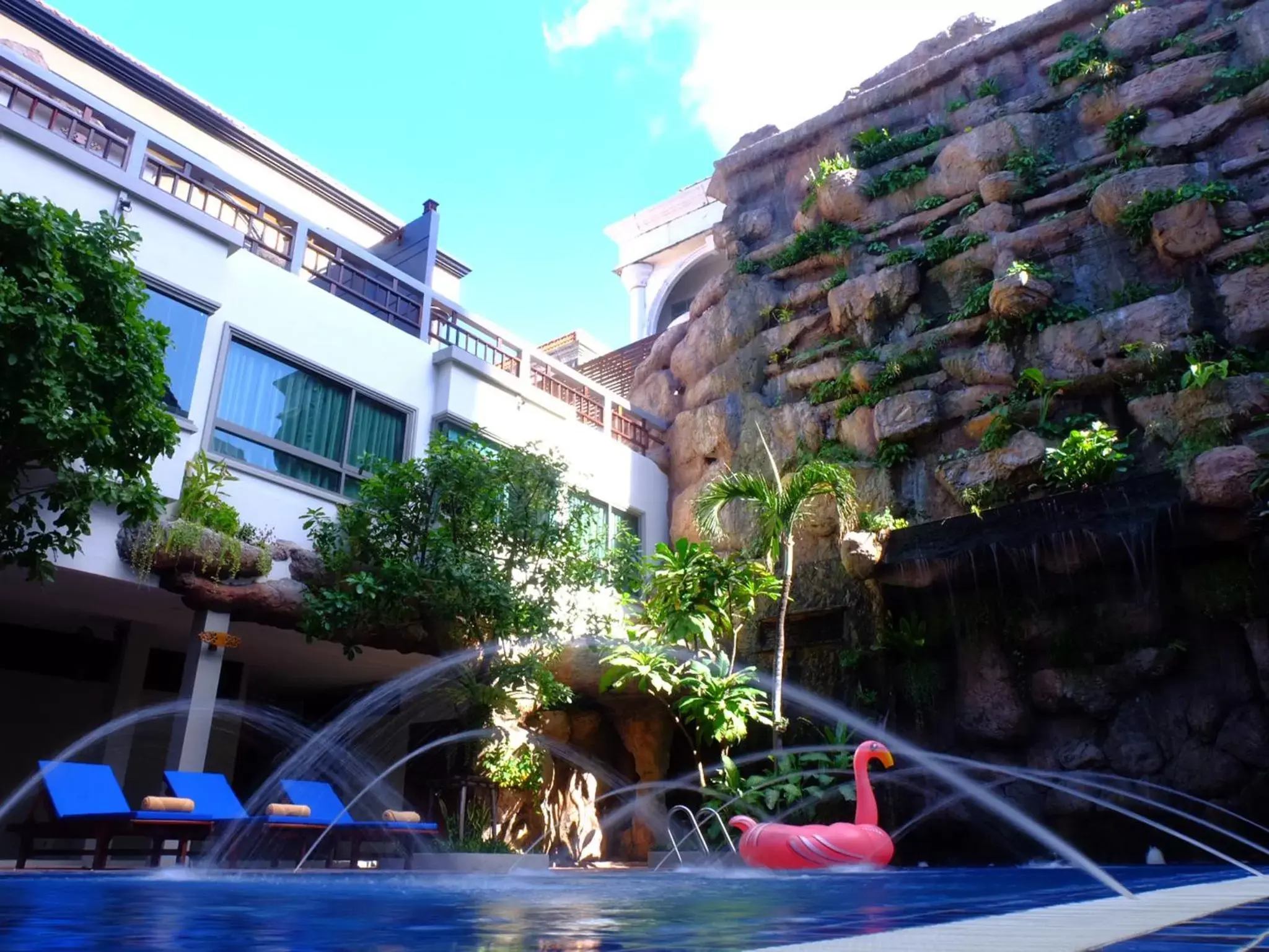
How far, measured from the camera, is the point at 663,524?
1755cm

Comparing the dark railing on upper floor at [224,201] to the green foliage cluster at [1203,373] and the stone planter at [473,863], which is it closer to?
the stone planter at [473,863]

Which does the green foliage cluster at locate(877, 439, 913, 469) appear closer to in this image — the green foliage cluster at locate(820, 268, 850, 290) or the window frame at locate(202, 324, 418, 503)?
the green foliage cluster at locate(820, 268, 850, 290)

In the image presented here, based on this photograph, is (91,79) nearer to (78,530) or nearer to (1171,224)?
(78,530)

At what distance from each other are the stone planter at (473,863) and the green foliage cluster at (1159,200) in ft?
40.7

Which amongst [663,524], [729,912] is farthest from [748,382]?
[729,912]

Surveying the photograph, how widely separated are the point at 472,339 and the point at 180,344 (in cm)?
518

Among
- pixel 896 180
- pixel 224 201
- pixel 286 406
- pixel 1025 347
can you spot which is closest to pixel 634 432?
pixel 896 180

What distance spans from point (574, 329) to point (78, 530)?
2027 centimetres

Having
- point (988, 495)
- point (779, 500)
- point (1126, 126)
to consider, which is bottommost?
point (779, 500)

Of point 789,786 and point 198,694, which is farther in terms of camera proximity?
point 789,786

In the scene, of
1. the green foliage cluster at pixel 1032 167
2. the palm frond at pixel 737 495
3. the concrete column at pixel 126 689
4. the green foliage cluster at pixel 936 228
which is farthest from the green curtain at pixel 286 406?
the green foliage cluster at pixel 1032 167

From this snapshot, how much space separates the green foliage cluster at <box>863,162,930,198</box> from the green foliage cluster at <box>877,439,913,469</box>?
17.5 feet

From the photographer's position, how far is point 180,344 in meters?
10.4

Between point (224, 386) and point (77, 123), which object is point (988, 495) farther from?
point (77, 123)
